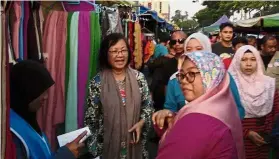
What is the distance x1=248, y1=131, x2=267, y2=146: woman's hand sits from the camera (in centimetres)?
277

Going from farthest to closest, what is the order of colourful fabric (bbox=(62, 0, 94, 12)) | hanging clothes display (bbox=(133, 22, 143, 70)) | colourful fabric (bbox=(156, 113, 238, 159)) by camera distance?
hanging clothes display (bbox=(133, 22, 143, 70))
colourful fabric (bbox=(62, 0, 94, 12))
colourful fabric (bbox=(156, 113, 238, 159))

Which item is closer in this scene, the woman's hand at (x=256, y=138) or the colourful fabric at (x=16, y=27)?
the colourful fabric at (x=16, y=27)

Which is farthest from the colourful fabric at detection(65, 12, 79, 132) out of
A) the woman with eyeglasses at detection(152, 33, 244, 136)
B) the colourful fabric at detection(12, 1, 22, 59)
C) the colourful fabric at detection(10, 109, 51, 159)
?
the colourful fabric at detection(10, 109, 51, 159)

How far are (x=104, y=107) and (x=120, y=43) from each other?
480mm

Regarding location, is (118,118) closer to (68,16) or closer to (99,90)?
(99,90)

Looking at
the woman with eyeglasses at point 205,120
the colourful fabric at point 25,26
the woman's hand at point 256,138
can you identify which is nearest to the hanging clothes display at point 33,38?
the colourful fabric at point 25,26

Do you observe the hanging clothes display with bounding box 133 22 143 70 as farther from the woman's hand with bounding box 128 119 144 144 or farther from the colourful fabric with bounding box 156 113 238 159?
the colourful fabric with bounding box 156 113 238 159

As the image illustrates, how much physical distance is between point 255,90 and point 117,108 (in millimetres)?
1196

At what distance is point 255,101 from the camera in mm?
2910

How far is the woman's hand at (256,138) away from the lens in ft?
9.09

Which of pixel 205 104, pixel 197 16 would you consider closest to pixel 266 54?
pixel 205 104

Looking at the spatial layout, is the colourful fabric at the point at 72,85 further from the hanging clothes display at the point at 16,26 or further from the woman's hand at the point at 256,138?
the woman's hand at the point at 256,138

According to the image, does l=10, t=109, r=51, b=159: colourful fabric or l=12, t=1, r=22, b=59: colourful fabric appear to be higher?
l=12, t=1, r=22, b=59: colourful fabric

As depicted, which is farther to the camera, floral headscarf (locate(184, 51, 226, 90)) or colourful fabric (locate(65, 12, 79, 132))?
colourful fabric (locate(65, 12, 79, 132))
